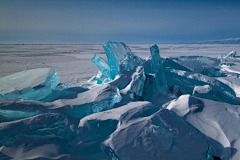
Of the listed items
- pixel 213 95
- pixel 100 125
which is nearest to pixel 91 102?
pixel 100 125

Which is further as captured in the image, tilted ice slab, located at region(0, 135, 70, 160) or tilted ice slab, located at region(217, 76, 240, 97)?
tilted ice slab, located at region(217, 76, 240, 97)

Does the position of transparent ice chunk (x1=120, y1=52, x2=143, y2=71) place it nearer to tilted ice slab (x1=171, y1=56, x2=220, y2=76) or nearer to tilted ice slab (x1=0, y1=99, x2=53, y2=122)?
tilted ice slab (x1=171, y1=56, x2=220, y2=76)

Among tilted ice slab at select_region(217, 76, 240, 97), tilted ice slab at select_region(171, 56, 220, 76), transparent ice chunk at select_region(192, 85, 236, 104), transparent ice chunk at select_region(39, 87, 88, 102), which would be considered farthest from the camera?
tilted ice slab at select_region(171, 56, 220, 76)

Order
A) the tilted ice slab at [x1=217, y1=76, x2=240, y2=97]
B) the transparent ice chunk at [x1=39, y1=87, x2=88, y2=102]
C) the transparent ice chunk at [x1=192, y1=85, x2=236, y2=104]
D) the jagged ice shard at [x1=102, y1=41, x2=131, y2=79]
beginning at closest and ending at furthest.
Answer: the transparent ice chunk at [x1=192, y1=85, x2=236, y2=104], the transparent ice chunk at [x1=39, y1=87, x2=88, y2=102], the tilted ice slab at [x1=217, y1=76, x2=240, y2=97], the jagged ice shard at [x1=102, y1=41, x2=131, y2=79]

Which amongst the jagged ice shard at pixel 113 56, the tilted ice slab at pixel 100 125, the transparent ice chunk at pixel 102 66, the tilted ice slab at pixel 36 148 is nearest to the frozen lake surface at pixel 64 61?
the transparent ice chunk at pixel 102 66

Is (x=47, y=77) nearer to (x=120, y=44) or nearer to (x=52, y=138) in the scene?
(x=52, y=138)

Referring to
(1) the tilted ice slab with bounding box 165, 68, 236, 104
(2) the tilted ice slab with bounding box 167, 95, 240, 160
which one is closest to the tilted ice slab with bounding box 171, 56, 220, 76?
(1) the tilted ice slab with bounding box 165, 68, 236, 104

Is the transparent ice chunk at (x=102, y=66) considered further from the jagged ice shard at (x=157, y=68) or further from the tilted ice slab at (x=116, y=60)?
the jagged ice shard at (x=157, y=68)
